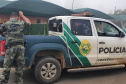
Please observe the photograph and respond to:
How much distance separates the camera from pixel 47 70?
159 inches

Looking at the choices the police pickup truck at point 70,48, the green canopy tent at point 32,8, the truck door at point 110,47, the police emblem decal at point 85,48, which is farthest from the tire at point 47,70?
the green canopy tent at point 32,8

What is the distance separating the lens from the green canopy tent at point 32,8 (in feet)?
42.0

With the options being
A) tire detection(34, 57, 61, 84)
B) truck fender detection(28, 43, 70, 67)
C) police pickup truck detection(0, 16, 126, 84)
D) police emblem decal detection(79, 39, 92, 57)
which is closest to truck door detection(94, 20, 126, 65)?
police pickup truck detection(0, 16, 126, 84)

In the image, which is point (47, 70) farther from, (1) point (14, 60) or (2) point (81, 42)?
(2) point (81, 42)


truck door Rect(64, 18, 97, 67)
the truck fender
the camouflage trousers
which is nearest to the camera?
the camouflage trousers

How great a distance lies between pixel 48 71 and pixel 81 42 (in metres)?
1.21

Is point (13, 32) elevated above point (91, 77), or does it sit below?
above

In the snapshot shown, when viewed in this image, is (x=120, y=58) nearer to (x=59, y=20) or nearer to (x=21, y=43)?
(x=59, y=20)

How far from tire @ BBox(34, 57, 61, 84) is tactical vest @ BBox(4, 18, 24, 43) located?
83 centimetres

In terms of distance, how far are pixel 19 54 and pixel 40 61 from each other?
0.62 m

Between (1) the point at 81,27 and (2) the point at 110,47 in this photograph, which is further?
(2) the point at 110,47


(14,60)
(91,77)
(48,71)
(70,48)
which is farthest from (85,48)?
(14,60)

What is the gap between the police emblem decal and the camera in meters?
4.29

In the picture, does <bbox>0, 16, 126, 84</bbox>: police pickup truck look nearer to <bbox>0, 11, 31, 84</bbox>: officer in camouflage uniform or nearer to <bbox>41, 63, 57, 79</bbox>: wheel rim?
<bbox>41, 63, 57, 79</bbox>: wheel rim
